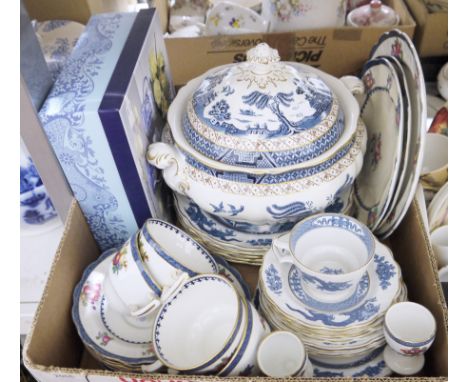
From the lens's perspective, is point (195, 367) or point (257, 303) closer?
point (195, 367)

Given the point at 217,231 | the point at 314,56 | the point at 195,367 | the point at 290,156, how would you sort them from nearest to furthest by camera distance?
the point at 195,367, the point at 290,156, the point at 217,231, the point at 314,56

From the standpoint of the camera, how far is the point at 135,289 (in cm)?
60

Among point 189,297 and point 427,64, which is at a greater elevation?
point 189,297

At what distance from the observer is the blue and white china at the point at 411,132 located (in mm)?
589

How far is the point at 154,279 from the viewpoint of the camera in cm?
59

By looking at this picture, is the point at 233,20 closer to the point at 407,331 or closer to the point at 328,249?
the point at 328,249

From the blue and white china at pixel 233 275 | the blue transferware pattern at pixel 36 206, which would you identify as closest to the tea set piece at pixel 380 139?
the blue and white china at pixel 233 275

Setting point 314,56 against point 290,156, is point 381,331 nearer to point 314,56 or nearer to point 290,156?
point 290,156

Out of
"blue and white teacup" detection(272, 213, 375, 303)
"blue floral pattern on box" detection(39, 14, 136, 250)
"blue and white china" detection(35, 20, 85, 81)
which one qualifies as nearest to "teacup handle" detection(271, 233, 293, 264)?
"blue and white teacup" detection(272, 213, 375, 303)

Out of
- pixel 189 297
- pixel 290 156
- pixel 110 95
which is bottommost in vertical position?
pixel 189 297

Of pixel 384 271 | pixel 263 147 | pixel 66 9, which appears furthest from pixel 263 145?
Answer: pixel 66 9

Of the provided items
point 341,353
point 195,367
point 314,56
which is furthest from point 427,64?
point 195,367

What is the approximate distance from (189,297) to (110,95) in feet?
0.87

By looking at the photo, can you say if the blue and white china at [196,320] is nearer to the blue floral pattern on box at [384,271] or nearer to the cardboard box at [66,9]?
the blue floral pattern on box at [384,271]
